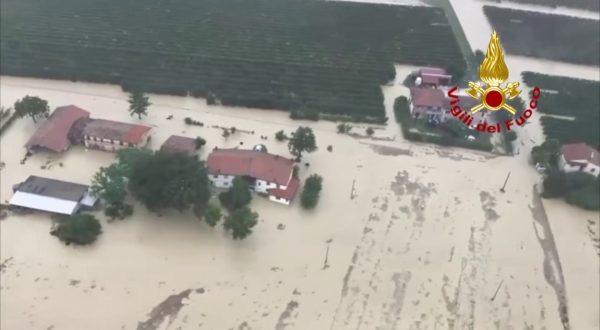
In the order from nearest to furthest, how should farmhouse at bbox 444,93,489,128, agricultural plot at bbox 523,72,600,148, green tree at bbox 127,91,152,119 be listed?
green tree at bbox 127,91,152,119 < farmhouse at bbox 444,93,489,128 < agricultural plot at bbox 523,72,600,148

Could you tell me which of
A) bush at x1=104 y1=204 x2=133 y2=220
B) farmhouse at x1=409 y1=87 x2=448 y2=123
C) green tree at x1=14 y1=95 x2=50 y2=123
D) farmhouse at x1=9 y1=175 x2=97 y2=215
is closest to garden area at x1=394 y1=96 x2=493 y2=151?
farmhouse at x1=409 y1=87 x2=448 y2=123

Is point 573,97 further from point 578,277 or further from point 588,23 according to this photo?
point 578,277

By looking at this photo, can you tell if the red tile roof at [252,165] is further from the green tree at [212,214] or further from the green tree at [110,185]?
the green tree at [110,185]

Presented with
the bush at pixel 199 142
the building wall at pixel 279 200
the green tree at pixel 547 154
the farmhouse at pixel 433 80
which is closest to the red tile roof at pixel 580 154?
the green tree at pixel 547 154

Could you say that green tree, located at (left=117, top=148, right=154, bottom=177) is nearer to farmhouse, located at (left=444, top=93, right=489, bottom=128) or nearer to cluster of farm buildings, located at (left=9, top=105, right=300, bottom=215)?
cluster of farm buildings, located at (left=9, top=105, right=300, bottom=215)

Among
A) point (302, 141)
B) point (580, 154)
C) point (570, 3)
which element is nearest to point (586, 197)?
point (580, 154)

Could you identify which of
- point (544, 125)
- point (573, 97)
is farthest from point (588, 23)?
point (544, 125)
